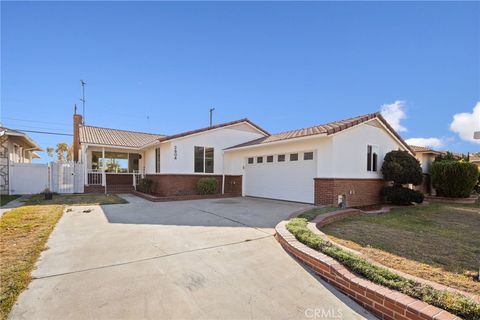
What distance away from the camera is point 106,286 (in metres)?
3.16

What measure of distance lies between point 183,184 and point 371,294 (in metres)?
11.6

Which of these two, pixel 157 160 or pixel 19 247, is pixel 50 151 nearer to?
pixel 157 160

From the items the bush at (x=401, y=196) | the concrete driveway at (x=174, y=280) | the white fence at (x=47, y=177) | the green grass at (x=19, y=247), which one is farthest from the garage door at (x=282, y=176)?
the white fence at (x=47, y=177)

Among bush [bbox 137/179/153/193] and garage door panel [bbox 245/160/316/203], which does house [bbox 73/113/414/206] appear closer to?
garage door panel [bbox 245/160/316/203]

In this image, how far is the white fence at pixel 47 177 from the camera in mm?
14570

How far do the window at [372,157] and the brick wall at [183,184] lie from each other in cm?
686

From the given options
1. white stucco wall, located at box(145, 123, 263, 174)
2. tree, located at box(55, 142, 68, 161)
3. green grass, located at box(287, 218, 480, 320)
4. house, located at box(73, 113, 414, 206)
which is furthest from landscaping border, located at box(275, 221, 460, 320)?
tree, located at box(55, 142, 68, 161)

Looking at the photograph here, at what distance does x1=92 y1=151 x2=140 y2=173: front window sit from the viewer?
18734 mm

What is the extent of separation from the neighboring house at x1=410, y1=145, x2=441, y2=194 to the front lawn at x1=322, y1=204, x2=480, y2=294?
10064mm

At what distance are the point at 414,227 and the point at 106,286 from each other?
7437 mm

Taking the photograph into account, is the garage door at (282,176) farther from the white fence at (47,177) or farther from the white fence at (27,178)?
the white fence at (27,178)

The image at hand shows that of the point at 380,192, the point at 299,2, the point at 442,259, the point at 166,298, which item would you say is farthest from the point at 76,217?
the point at 380,192

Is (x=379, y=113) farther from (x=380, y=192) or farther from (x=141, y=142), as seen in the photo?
(x=141, y=142)

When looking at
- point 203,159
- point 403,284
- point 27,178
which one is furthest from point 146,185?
point 403,284
